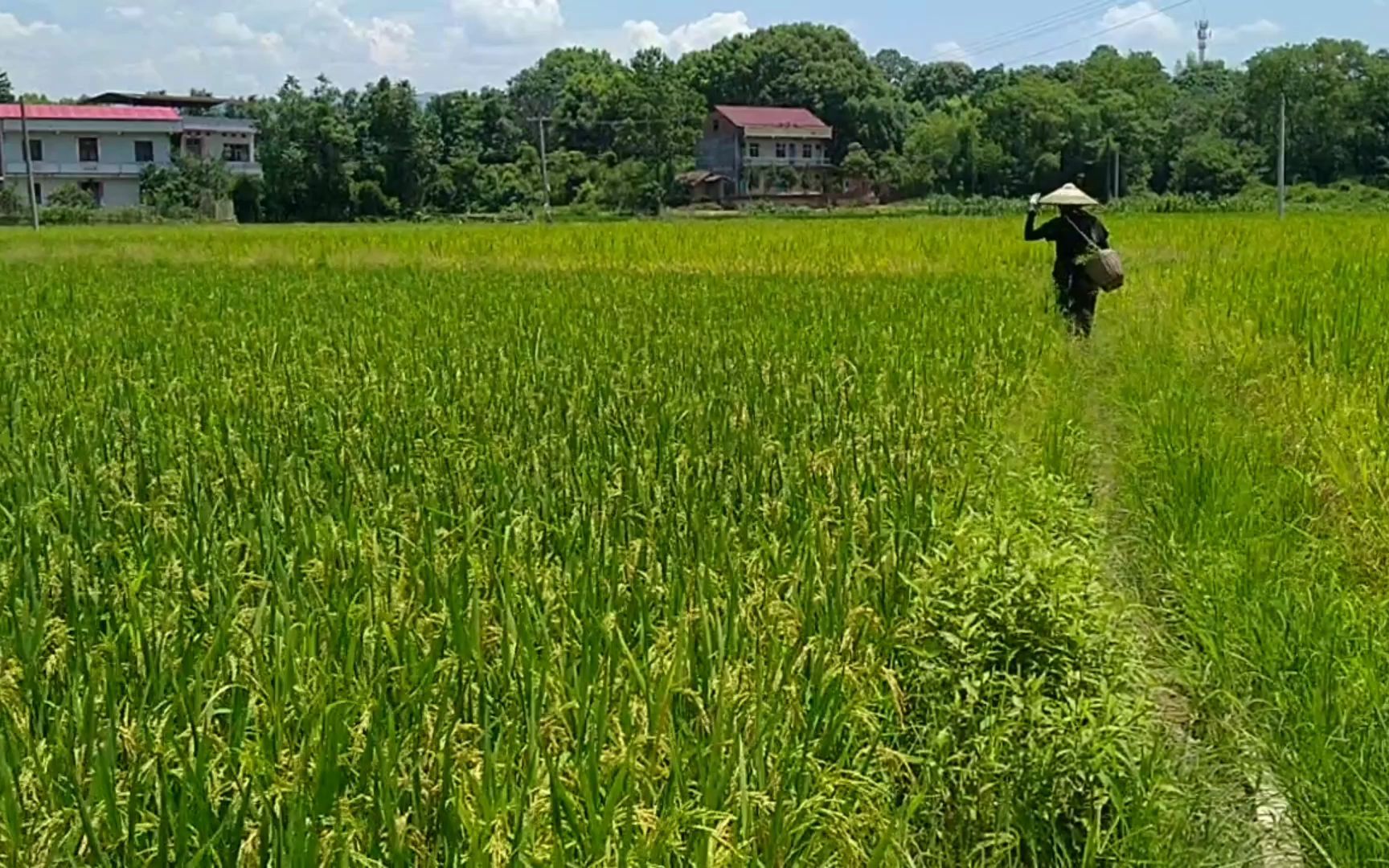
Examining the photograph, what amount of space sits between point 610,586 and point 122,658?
1050 millimetres

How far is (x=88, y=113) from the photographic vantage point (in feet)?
151

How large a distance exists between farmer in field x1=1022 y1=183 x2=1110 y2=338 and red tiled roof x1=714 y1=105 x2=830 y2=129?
50824 mm

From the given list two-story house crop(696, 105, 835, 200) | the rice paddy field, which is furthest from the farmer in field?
two-story house crop(696, 105, 835, 200)

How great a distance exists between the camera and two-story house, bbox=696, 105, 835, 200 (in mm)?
57406

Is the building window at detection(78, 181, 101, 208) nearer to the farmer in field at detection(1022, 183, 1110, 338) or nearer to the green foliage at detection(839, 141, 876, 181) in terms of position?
the green foliage at detection(839, 141, 876, 181)

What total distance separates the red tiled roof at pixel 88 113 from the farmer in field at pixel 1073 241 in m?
44.8

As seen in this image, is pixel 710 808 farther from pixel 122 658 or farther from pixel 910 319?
pixel 910 319

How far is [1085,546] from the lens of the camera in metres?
3.59

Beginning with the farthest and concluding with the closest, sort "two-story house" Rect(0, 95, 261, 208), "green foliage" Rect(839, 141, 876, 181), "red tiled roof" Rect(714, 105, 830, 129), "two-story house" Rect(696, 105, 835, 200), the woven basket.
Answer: "red tiled roof" Rect(714, 105, 830, 129)
"two-story house" Rect(696, 105, 835, 200)
"green foliage" Rect(839, 141, 876, 181)
"two-story house" Rect(0, 95, 261, 208)
the woven basket

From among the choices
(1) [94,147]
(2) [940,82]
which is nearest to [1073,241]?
(1) [94,147]

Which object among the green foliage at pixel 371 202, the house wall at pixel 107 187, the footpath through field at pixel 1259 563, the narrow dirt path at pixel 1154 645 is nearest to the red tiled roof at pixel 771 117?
the green foliage at pixel 371 202

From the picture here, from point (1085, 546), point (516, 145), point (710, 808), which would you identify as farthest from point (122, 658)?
point (516, 145)

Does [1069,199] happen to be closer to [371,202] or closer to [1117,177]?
[1117,177]

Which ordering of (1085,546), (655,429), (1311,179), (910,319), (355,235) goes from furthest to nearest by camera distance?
(1311,179) < (355,235) < (910,319) < (655,429) < (1085,546)
